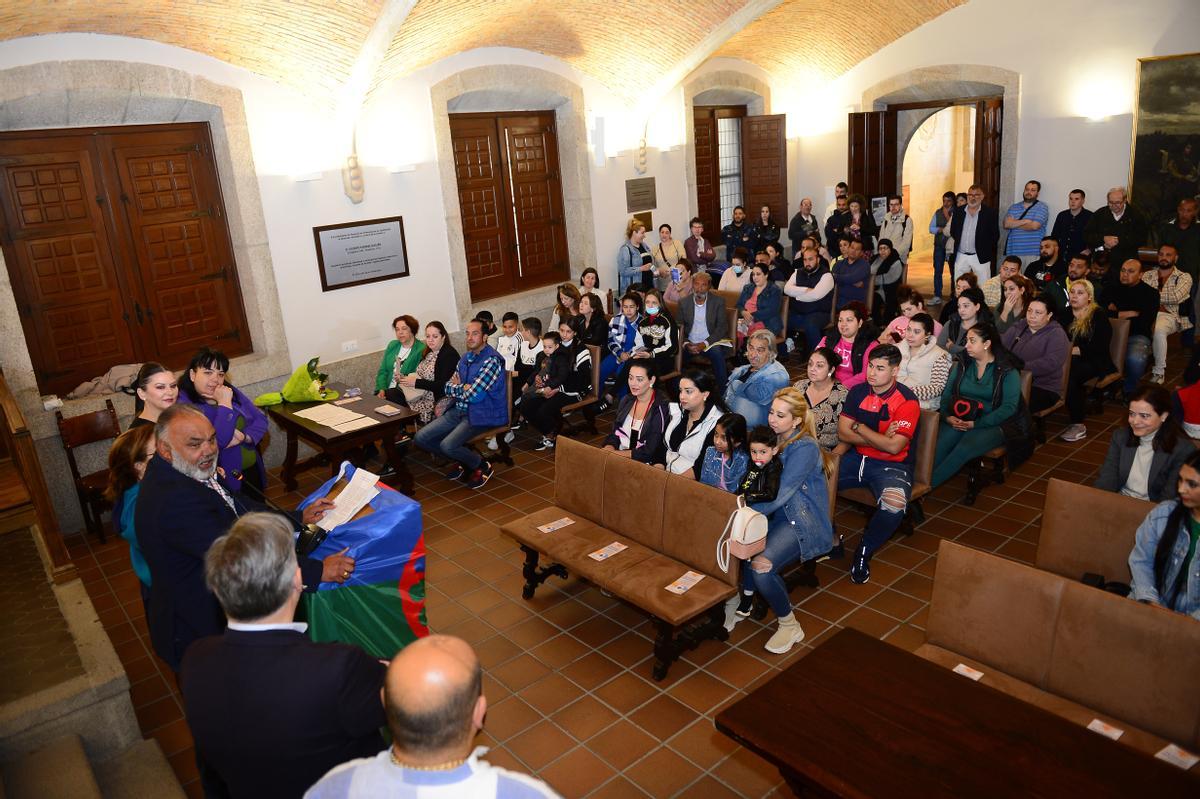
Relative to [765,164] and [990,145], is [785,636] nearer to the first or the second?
[990,145]

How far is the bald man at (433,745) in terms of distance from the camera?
182 cm

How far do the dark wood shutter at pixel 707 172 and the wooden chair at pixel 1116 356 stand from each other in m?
6.70

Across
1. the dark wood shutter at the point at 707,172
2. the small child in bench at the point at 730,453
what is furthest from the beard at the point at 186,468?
the dark wood shutter at the point at 707,172

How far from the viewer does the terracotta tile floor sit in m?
3.87

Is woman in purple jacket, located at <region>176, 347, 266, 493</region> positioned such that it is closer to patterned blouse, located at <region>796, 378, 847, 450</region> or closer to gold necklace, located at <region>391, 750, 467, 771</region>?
gold necklace, located at <region>391, 750, 467, 771</region>

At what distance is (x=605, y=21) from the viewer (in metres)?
9.72

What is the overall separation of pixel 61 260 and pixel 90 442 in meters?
1.68

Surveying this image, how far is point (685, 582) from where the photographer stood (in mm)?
4512

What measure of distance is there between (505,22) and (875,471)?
6.38m

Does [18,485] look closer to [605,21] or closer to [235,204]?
[235,204]

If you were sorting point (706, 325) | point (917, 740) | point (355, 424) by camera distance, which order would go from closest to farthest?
point (917, 740) → point (355, 424) → point (706, 325)

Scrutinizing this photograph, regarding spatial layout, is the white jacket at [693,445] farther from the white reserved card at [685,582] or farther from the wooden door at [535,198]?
the wooden door at [535,198]

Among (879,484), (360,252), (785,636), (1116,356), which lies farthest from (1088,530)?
(360,252)

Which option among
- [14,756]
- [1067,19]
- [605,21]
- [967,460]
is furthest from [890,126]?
[14,756]
